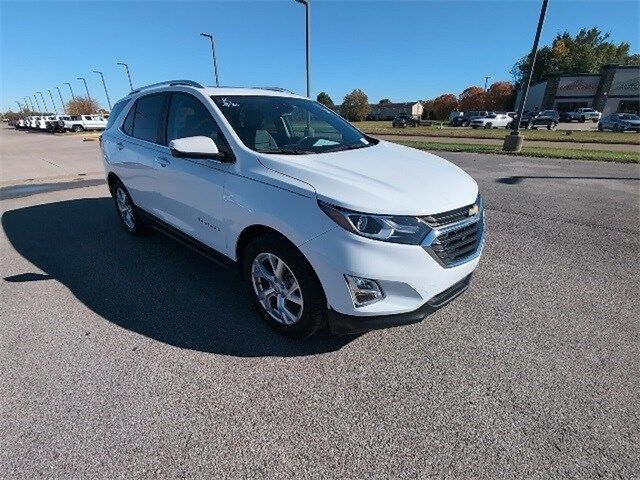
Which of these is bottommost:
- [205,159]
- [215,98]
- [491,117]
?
[491,117]

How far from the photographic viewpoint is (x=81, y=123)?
4078 centimetres

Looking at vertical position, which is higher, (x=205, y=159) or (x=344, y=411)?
(x=205, y=159)

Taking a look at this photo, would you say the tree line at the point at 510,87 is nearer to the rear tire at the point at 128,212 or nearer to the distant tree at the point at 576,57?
the distant tree at the point at 576,57

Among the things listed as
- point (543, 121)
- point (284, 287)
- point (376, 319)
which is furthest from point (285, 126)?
Answer: point (543, 121)

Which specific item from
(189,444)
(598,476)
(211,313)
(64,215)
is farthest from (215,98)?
(64,215)

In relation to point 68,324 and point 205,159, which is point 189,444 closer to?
point 68,324

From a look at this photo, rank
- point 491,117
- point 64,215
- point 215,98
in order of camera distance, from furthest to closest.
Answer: point 491,117
point 64,215
point 215,98

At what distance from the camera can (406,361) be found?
2.61 metres

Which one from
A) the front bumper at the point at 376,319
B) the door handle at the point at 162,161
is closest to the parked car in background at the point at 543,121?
the door handle at the point at 162,161

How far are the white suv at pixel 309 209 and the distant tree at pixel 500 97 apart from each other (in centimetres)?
8309

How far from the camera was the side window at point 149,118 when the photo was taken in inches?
153

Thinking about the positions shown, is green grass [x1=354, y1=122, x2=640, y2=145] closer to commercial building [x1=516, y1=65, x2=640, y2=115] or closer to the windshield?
the windshield

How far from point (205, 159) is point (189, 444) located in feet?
6.65

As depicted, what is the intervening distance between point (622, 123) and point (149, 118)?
133 feet
